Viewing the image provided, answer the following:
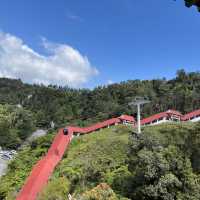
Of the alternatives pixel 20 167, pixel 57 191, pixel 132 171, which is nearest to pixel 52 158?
pixel 20 167

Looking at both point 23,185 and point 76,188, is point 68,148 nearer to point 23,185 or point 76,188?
point 23,185

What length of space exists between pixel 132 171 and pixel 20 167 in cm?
1884

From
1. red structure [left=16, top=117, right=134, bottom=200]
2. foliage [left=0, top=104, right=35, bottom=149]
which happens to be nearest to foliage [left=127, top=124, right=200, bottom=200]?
red structure [left=16, top=117, right=134, bottom=200]

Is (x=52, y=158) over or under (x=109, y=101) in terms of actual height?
under

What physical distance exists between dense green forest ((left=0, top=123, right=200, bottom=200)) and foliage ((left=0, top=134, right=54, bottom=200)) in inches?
3.9

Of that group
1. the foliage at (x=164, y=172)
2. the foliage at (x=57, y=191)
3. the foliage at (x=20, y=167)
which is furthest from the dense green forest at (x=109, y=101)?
the foliage at (x=164, y=172)

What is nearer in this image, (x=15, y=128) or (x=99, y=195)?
(x=99, y=195)

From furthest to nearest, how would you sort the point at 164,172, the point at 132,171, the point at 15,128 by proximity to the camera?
the point at 15,128, the point at 132,171, the point at 164,172

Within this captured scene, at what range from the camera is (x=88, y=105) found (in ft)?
333

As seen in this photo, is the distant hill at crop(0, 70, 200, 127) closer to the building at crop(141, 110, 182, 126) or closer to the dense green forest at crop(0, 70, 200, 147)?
the dense green forest at crop(0, 70, 200, 147)

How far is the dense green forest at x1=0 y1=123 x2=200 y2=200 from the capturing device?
1819 cm

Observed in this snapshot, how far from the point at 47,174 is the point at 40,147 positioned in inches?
392

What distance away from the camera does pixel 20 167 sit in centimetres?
3716

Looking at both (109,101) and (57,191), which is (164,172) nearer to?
(57,191)
